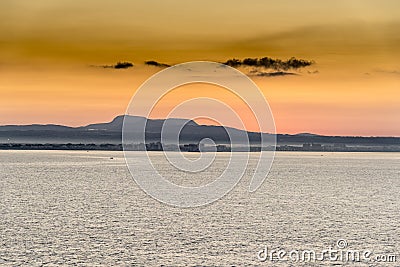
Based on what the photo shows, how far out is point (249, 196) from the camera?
2832 inches

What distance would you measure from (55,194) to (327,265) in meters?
48.0

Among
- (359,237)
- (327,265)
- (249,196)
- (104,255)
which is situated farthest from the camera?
(249,196)

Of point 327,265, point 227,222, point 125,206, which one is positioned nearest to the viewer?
point 327,265

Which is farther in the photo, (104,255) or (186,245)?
(186,245)

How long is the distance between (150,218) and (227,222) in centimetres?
625

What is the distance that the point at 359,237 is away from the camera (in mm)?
38750

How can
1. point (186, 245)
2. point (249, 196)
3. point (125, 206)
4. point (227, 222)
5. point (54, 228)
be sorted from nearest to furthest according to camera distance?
point (186, 245)
point (54, 228)
point (227, 222)
point (125, 206)
point (249, 196)

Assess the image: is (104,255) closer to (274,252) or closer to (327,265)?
(274,252)

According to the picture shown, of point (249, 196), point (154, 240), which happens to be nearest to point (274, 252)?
point (154, 240)

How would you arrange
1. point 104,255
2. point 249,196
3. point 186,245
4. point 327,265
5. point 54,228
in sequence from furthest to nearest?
point 249,196
point 54,228
point 186,245
point 104,255
point 327,265

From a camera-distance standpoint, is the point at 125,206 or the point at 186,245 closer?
the point at 186,245

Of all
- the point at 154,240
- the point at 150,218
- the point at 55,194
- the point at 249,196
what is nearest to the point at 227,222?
the point at 150,218

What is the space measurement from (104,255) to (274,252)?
28.7 ft

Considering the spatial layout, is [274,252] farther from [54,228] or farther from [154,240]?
[54,228]
